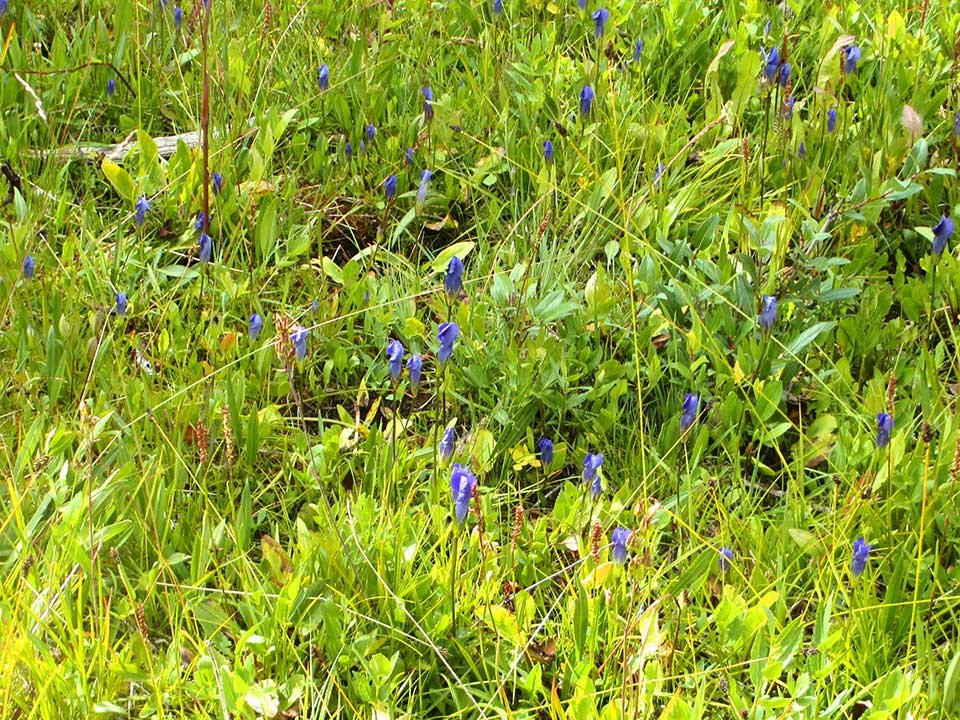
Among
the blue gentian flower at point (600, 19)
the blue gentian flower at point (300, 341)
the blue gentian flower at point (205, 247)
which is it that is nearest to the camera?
the blue gentian flower at point (300, 341)

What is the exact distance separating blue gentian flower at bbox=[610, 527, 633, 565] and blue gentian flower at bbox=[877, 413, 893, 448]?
51 centimetres

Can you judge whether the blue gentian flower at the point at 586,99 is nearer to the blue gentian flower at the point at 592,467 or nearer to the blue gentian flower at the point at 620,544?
the blue gentian flower at the point at 592,467

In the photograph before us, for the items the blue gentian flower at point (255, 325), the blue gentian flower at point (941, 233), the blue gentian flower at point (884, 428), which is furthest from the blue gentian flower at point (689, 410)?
the blue gentian flower at point (255, 325)

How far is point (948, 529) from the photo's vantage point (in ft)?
6.92

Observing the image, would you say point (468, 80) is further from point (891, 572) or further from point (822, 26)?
point (891, 572)

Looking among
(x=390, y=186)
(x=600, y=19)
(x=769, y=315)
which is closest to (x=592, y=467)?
(x=769, y=315)

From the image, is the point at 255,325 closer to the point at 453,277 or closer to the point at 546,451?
the point at 453,277

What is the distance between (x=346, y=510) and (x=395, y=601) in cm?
24

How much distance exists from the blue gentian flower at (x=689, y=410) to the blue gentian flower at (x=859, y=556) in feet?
1.45

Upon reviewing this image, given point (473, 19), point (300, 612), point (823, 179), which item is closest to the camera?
point (300, 612)

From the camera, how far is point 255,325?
2.46 metres

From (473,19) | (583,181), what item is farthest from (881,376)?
(473,19)

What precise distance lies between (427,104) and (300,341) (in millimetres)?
998

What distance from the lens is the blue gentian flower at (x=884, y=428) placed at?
6.72 ft
